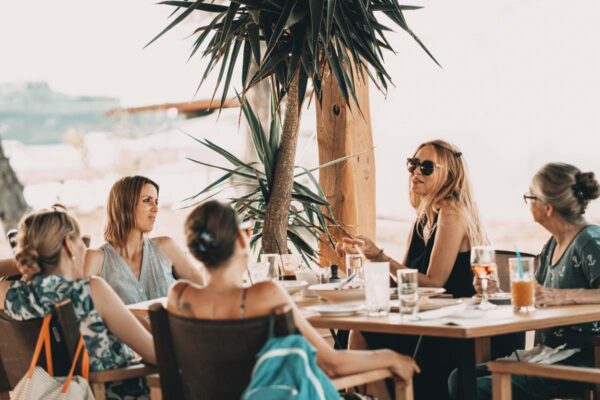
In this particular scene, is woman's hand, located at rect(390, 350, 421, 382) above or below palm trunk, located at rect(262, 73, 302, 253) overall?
below

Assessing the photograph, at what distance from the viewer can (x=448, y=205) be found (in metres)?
4.29

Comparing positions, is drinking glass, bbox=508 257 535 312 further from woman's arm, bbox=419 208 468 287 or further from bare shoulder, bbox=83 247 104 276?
bare shoulder, bbox=83 247 104 276

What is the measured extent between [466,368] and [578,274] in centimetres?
82

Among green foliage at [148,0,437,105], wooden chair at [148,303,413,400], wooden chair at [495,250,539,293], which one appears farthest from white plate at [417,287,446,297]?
green foliage at [148,0,437,105]

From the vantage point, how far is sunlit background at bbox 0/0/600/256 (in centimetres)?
652

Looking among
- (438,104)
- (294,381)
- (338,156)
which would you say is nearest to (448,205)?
(338,156)

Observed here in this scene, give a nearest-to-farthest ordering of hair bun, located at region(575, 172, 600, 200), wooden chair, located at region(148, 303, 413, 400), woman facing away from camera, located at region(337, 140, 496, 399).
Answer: wooden chair, located at region(148, 303, 413, 400) < hair bun, located at region(575, 172, 600, 200) < woman facing away from camera, located at region(337, 140, 496, 399)

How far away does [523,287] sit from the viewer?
3135mm

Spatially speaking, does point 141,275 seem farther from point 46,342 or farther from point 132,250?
point 46,342

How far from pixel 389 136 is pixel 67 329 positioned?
4540 mm

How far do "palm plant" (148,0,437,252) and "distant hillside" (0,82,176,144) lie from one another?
2086 millimetres

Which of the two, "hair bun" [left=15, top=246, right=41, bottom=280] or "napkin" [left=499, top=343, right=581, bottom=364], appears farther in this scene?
"napkin" [left=499, top=343, right=581, bottom=364]

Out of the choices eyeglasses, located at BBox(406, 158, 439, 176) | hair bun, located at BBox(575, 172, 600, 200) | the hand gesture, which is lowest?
the hand gesture

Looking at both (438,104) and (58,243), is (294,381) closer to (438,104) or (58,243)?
(58,243)
